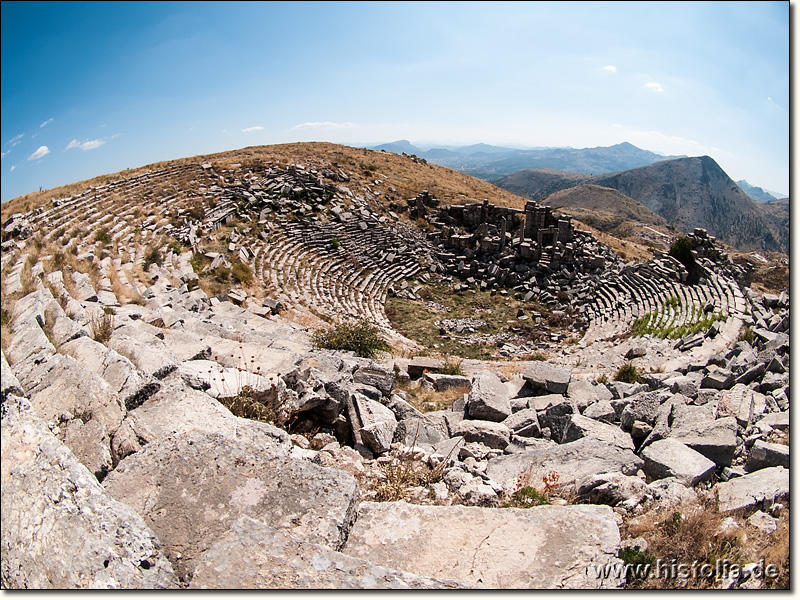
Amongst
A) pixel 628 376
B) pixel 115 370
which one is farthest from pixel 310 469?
pixel 628 376

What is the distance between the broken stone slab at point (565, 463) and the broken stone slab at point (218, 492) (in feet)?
8.03

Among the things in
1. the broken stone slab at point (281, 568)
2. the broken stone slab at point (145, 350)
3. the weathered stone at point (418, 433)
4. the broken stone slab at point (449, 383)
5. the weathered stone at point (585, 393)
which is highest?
the broken stone slab at point (145, 350)

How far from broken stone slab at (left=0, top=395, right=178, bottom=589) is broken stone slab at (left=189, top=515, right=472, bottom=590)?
368mm

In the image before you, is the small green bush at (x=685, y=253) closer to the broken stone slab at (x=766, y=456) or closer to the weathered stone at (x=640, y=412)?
the weathered stone at (x=640, y=412)

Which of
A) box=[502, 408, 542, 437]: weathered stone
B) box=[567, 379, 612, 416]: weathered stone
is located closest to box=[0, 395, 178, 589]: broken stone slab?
box=[502, 408, 542, 437]: weathered stone

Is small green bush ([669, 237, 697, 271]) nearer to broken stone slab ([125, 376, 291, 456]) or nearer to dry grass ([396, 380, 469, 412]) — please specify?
dry grass ([396, 380, 469, 412])

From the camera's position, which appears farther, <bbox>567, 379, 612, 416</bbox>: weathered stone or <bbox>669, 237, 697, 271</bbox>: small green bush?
<bbox>669, 237, 697, 271</bbox>: small green bush

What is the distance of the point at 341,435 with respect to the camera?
6.39 metres

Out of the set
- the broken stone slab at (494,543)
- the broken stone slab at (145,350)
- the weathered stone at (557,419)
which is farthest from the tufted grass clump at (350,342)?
the broken stone slab at (494,543)

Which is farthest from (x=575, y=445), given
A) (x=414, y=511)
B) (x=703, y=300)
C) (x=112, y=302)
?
(x=703, y=300)

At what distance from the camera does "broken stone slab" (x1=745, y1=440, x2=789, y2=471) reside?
207 inches

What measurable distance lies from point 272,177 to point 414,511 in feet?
88.0

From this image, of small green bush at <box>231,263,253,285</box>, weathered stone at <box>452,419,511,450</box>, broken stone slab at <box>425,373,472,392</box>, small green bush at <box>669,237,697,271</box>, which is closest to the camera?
weathered stone at <box>452,419,511,450</box>

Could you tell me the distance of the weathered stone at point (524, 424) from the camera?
715cm
